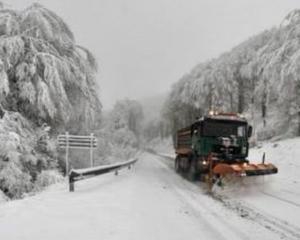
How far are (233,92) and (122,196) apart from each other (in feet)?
136

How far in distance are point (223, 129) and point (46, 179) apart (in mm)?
7780

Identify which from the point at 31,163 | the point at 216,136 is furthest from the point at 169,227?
the point at 216,136

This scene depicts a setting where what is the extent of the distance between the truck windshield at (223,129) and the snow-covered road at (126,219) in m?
5.65

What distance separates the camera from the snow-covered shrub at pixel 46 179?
14.5 metres

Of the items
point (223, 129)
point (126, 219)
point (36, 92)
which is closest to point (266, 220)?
point (126, 219)

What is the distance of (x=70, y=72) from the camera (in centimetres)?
1775

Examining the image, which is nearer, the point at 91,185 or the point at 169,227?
the point at 169,227

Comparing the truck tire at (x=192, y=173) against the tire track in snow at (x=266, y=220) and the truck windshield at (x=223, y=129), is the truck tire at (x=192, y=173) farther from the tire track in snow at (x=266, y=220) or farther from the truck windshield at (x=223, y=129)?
the tire track in snow at (x=266, y=220)

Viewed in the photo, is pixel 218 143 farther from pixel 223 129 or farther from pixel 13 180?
pixel 13 180

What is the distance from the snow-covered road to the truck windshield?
5.65m

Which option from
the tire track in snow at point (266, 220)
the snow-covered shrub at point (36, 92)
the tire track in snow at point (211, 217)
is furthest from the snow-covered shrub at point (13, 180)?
the tire track in snow at point (266, 220)

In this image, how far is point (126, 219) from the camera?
812cm

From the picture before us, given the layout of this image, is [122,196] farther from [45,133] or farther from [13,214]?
[45,133]

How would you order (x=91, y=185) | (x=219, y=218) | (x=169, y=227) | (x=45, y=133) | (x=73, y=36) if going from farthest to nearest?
(x=73, y=36)
(x=45, y=133)
(x=91, y=185)
(x=219, y=218)
(x=169, y=227)
